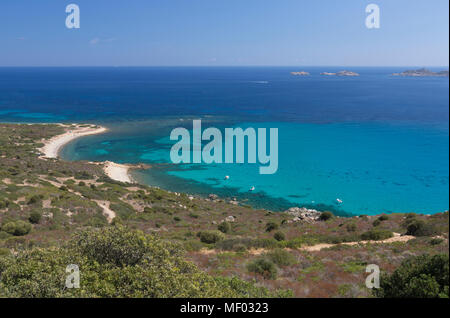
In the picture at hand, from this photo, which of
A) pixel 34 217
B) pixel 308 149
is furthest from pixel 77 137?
pixel 34 217

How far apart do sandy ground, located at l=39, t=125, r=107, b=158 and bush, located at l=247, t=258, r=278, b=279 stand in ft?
188

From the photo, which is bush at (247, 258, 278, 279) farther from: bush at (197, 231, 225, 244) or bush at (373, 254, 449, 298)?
bush at (197, 231, 225, 244)

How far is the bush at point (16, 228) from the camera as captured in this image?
2009 centimetres

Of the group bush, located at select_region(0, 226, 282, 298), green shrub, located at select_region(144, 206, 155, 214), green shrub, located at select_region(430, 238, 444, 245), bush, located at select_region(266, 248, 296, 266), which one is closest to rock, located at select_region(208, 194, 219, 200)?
green shrub, located at select_region(144, 206, 155, 214)

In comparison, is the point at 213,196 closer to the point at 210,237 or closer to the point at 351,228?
the point at 351,228

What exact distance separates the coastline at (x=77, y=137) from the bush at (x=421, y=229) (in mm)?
39118

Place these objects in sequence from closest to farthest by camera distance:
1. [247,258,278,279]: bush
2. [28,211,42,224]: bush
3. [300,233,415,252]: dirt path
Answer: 1. [247,258,278,279]: bush
2. [300,233,415,252]: dirt path
3. [28,211,42,224]: bush

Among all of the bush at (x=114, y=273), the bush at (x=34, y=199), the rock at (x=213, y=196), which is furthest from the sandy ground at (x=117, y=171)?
the bush at (x=114, y=273)

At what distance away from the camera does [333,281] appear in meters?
11.2

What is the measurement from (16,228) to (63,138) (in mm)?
59274

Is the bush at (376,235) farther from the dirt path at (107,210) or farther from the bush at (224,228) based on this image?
the dirt path at (107,210)

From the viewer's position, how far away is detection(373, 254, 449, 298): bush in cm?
796

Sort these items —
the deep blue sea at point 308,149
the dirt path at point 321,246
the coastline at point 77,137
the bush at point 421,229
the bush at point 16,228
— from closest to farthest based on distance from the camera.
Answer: the dirt path at point 321,246, the bush at point 421,229, the bush at point 16,228, the deep blue sea at point 308,149, the coastline at point 77,137
